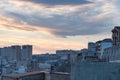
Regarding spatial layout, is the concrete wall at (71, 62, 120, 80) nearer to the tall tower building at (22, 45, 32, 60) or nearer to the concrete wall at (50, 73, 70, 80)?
the concrete wall at (50, 73, 70, 80)

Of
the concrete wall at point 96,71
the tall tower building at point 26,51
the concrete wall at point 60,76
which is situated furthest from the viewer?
the tall tower building at point 26,51

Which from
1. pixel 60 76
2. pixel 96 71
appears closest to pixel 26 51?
pixel 60 76

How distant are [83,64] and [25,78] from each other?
697 cm

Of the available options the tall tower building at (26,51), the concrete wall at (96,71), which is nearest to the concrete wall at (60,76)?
the concrete wall at (96,71)

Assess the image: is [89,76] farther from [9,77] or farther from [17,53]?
[17,53]

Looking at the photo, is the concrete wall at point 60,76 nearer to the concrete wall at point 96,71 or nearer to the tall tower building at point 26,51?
the concrete wall at point 96,71

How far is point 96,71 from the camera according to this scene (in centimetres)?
1395

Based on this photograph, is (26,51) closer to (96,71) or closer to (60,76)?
(60,76)

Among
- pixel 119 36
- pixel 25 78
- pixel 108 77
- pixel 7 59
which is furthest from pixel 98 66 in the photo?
pixel 7 59

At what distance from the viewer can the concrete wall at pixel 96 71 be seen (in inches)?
512

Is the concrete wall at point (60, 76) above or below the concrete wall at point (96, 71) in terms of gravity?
below

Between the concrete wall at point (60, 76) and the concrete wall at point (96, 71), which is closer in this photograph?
the concrete wall at point (96, 71)

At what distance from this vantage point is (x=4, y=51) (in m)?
150

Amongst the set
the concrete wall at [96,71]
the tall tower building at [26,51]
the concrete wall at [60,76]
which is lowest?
the concrete wall at [60,76]
